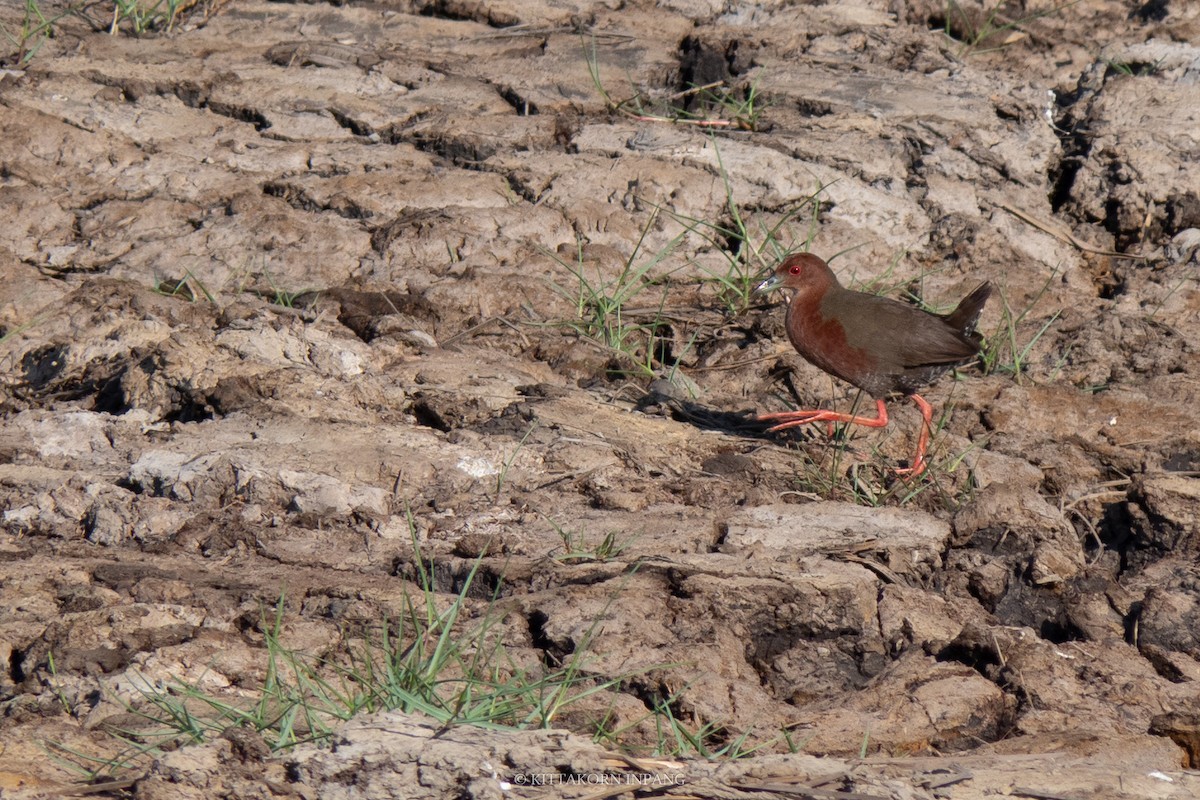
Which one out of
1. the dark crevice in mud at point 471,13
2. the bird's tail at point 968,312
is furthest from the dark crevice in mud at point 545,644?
the dark crevice in mud at point 471,13

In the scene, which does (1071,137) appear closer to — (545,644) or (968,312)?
(968,312)

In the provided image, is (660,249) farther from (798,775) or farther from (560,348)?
(798,775)

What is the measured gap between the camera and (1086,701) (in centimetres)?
347

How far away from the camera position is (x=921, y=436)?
4.68 metres

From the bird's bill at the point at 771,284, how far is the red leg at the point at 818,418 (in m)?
0.61

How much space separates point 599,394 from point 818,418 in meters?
0.79

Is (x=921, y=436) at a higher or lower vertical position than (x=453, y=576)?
higher

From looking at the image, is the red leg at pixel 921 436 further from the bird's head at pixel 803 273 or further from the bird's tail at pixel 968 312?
the bird's head at pixel 803 273

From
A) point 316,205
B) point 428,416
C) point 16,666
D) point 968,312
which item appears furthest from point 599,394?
point 16,666

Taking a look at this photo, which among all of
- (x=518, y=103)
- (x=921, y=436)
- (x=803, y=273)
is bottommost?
(x=921, y=436)

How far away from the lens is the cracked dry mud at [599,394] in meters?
3.33

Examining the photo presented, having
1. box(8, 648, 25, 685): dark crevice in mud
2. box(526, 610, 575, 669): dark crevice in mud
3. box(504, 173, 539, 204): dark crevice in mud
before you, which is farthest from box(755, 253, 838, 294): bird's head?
box(8, 648, 25, 685): dark crevice in mud

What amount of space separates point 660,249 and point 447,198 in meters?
0.92

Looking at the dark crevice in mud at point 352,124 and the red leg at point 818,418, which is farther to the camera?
the dark crevice in mud at point 352,124
